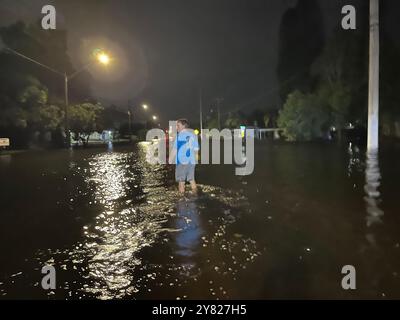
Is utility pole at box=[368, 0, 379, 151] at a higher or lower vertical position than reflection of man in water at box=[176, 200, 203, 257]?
higher

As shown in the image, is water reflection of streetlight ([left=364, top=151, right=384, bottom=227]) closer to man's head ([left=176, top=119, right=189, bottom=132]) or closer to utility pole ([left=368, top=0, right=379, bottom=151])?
man's head ([left=176, top=119, right=189, bottom=132])

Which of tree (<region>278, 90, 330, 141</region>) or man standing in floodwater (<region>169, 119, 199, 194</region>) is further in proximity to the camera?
tree (<region>278, 90, 330, 141</region>)

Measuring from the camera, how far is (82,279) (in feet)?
14.0

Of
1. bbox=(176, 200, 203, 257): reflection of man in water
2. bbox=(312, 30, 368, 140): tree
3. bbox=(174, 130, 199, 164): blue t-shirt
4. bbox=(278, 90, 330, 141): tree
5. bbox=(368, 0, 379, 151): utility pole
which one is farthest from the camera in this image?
bbox=(278, 90, 330, 141): tree

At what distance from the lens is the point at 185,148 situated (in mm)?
9281

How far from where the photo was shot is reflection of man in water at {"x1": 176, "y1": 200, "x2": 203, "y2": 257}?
5.29 metres

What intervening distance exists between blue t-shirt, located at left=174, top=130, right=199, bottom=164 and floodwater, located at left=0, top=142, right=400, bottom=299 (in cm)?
87

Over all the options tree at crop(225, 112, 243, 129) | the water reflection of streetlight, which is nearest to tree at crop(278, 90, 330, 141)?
the water reflection of streetlight

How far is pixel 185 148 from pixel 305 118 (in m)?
35.2

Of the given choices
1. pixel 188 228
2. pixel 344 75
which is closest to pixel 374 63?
pixel 188 228

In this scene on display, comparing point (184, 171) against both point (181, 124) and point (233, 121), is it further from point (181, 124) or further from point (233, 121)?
point (233, 121)

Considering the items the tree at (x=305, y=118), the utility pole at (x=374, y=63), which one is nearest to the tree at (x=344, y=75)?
the tree at (x=305, y=118)

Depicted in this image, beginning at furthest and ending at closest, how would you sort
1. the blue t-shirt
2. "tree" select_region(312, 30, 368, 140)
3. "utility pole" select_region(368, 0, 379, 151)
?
"tree" select_region(312, 30, 368, 140) → "utility pole" select_region(368, 0, 379, 151) → the blue t-shirt
